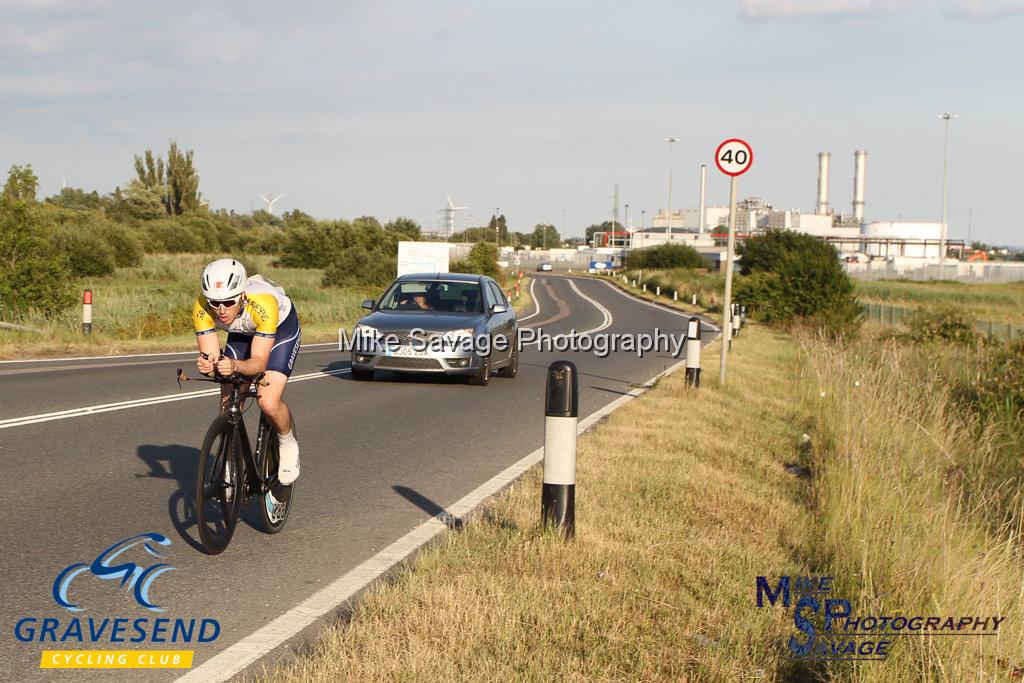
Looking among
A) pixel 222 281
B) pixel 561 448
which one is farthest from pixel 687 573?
pixel 222 281

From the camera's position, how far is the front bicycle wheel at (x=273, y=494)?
6043 millimetres

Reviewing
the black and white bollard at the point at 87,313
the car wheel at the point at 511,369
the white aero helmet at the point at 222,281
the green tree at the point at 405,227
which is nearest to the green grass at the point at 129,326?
the black and white bollard at the point at 87,313

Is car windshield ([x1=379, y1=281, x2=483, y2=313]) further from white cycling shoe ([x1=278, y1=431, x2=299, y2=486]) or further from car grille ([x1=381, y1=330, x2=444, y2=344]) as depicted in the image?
white cycling shoe ([x1=278, y1=431, x2=299, y2=486])

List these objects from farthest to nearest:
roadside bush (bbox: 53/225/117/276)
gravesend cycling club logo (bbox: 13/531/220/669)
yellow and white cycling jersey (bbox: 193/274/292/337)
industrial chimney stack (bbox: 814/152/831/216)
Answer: industrial chimney stack (bbox: 814/152/831/216)
roadside bush (bbox: 53/225/117/276)
yellow and white cycling jersey (bbox: 193/274/292/337)
gravesend cycling club logo (bbox: 13/531/220/669)

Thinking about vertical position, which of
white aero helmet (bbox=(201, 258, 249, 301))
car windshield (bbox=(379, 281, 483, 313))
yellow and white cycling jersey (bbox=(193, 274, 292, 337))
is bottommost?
car windshield (bbox=(379, 281, 483, 313))

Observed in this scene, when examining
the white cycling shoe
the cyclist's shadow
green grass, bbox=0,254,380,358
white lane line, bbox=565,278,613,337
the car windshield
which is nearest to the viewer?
the white cycling shoe

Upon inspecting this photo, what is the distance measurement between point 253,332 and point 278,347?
28cm

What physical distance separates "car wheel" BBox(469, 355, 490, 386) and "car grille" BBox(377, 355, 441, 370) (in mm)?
684

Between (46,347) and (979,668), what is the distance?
17.9 m

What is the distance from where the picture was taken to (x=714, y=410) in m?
12.0

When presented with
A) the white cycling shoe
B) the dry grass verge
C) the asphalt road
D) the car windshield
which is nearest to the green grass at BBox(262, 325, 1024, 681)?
the dry grass verge

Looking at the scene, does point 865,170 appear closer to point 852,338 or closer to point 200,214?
point 200,214

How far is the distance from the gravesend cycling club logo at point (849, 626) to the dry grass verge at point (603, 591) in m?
0.11

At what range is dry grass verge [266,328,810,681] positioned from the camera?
3934 millimetres
